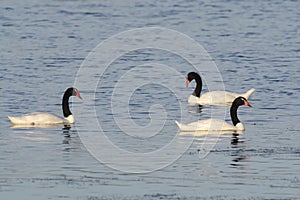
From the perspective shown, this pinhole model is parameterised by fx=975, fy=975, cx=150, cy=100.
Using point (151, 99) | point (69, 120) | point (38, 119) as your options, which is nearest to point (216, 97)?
point (151, 99)

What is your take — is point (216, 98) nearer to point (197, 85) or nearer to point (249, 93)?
point (249, 93)

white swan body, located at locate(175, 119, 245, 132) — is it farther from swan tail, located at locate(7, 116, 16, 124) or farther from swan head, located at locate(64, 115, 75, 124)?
swan tail, located at locate(7, 116, 16, 124)

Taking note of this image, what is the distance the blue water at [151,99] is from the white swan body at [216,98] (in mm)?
326

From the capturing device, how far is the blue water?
13977 mm

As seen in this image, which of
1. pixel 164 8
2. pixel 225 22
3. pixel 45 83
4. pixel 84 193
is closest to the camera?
pixel 84 193

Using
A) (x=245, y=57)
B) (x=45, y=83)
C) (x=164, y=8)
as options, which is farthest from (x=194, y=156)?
(x=164, y=8)

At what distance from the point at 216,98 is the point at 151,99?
5.46ft

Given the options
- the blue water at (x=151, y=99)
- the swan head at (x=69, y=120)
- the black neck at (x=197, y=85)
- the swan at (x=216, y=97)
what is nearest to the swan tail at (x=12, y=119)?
the blue water at (x=151, y=99)

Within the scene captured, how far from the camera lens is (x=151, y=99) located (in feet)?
78.5

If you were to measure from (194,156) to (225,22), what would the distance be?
25522mm

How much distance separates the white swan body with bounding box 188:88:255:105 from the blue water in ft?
1.07

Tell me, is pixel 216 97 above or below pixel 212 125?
above

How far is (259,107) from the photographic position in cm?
2312

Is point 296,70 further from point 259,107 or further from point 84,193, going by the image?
point 84,193
